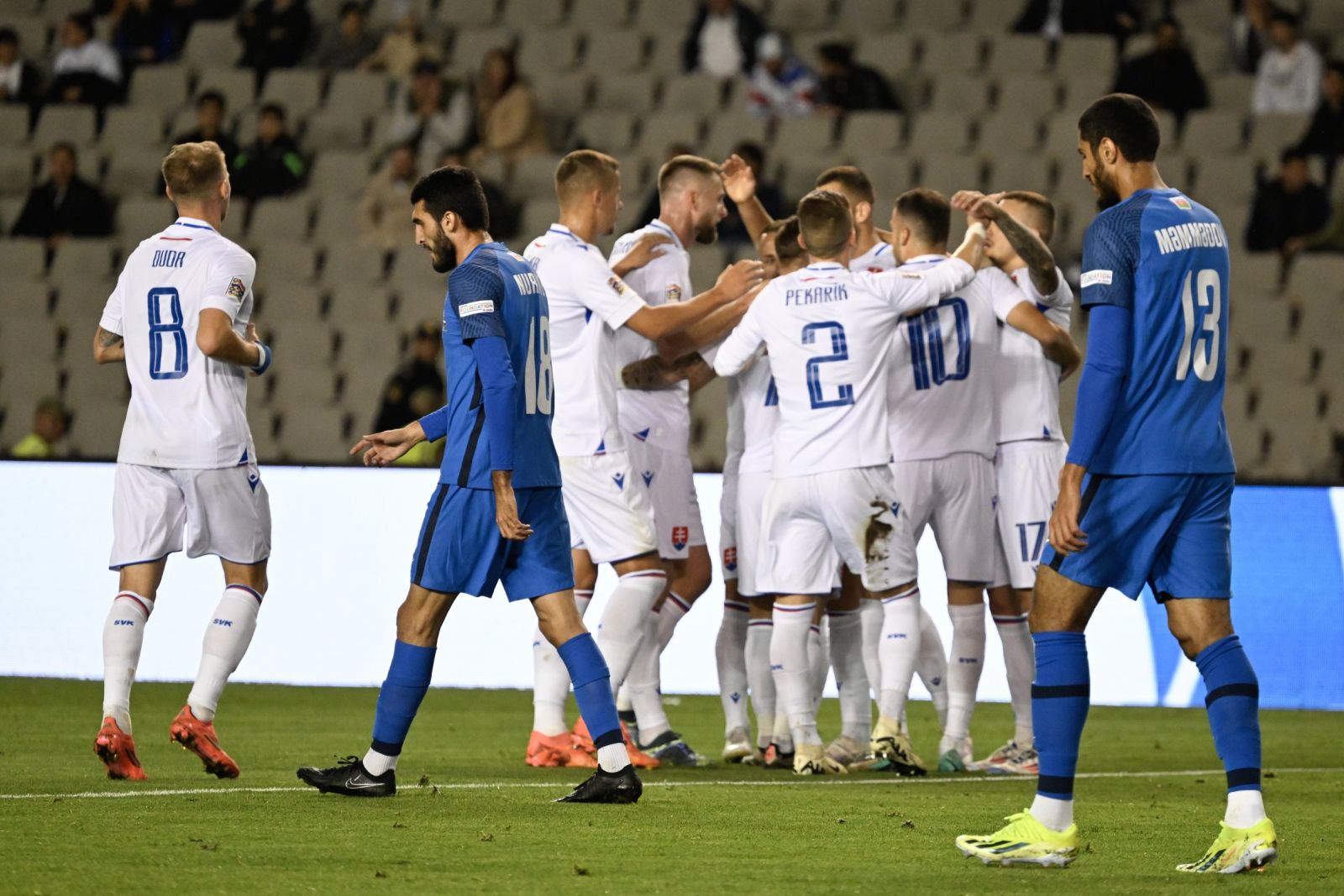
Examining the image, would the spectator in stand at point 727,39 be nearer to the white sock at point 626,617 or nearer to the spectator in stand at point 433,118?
the spectator in stand at point 433,118

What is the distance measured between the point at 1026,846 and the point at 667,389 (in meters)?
3.83

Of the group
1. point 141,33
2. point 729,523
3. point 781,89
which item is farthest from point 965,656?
point 141,33

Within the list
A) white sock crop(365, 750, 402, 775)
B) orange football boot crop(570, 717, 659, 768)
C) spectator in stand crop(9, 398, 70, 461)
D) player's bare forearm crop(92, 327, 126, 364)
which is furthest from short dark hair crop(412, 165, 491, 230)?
spectator in stand crop(9, 398, 70, 461)

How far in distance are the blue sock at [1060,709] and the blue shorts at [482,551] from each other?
1.76 metres

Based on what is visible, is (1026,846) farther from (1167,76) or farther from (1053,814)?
(1167,76)

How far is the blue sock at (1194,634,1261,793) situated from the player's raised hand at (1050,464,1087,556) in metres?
0.49

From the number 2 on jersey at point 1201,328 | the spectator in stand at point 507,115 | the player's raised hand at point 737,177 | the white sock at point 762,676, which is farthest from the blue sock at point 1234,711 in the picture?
the spectator in stand at point 507,115

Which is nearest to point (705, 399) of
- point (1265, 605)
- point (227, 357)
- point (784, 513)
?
point (1265, 605)

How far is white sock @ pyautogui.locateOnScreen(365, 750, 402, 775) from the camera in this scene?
634 centimetres

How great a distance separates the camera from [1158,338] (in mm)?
5203

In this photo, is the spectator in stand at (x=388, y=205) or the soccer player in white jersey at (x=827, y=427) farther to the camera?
the spectator in stand at (x=388, y=205)

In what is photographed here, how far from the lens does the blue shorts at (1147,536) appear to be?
16.9ft

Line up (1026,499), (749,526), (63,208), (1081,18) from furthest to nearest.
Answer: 1. (1081,18)
2. (63,208)
3. (749,526)
4. (1026,499)

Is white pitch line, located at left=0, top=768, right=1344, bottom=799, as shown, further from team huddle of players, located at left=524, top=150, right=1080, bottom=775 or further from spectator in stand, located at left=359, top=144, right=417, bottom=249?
spectator in stand, located at left=359, top=144, right=417, bottom=249
